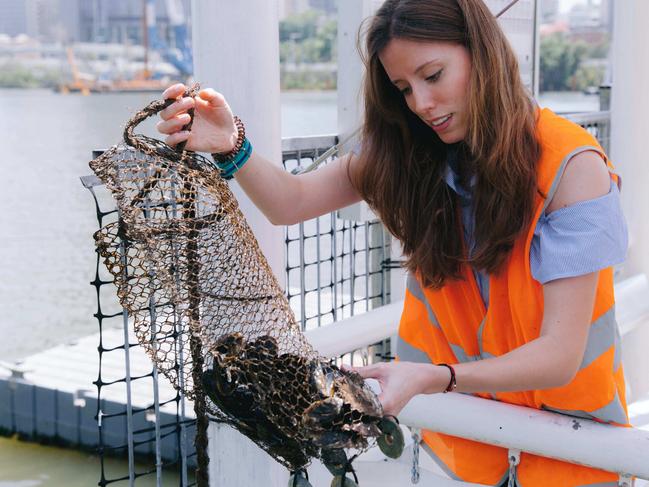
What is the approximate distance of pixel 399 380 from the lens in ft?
3.76

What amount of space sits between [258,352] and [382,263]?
6.22 feet

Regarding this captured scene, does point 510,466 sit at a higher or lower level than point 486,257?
lower

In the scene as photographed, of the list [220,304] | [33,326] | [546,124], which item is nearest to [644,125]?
[546,124]

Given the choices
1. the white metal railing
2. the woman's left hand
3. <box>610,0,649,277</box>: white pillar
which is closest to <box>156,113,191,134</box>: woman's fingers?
the woman's left hand

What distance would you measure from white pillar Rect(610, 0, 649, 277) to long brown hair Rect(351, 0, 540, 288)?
188cm

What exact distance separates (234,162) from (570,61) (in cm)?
1886

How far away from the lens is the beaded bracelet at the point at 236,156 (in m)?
1.40

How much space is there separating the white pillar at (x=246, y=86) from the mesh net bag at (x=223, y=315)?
297 mm

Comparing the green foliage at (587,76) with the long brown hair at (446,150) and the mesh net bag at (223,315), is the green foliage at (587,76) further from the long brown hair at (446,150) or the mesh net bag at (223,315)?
the mesh net bag at (223,315)

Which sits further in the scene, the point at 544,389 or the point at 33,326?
the point at 33,326

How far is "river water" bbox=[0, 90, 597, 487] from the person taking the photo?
611cm

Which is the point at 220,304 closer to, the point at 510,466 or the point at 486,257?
the point at 486,257

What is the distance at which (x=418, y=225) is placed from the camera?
1.42 meters

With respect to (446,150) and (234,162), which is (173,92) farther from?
(446,150)
